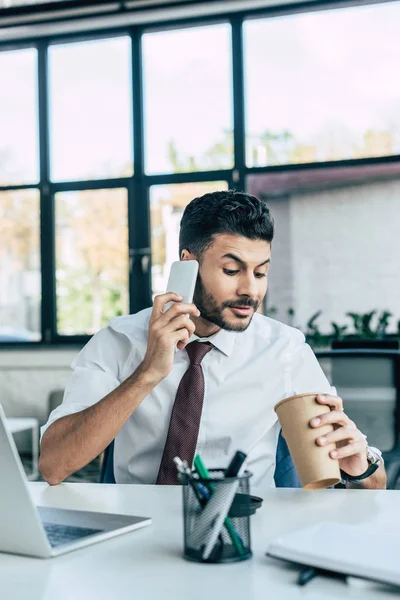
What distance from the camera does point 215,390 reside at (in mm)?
1608

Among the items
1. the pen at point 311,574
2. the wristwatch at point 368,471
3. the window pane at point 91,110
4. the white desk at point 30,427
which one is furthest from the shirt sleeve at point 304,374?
the window pane at point 91,110

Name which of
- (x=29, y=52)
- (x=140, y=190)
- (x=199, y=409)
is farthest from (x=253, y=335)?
(x=29, y=52)

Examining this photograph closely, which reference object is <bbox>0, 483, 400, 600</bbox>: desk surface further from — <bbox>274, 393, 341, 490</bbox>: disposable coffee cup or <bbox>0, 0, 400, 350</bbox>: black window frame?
<bbox>0, 0, 400, 350</bbox>: black window frame

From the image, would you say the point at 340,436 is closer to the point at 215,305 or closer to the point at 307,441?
the point at 307,441

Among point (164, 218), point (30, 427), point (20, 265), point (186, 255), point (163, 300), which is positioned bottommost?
point (30, 427)

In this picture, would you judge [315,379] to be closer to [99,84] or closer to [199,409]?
[199,409]

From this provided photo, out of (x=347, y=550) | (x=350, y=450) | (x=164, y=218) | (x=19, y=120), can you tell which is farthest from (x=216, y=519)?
(x=19, y=120)

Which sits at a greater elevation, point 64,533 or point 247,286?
point 247,286

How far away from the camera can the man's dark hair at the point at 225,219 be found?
162 cm

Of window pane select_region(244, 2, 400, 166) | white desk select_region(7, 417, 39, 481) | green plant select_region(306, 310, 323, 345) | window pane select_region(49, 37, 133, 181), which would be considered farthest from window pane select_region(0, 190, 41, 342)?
green plant select_region(306, 310, 323, 345)

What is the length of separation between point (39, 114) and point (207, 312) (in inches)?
171

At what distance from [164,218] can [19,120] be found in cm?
140

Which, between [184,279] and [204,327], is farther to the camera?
[204,327]

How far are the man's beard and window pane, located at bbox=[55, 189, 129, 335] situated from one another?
3.76 metres
